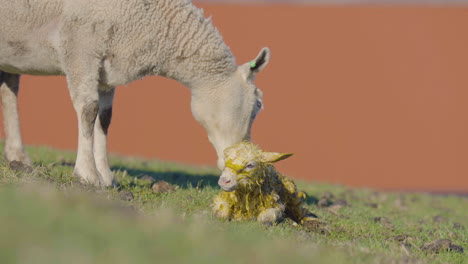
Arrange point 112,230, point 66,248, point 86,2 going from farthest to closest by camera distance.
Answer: point 86,2 < point 112,230 < point 66,248

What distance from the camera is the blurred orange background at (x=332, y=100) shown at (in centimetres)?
1473

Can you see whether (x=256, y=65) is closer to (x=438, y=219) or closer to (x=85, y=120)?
(x=85, y=120)

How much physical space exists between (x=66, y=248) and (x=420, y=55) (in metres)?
15.0

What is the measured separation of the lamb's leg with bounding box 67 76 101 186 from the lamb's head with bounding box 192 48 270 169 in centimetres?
111

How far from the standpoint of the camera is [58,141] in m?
14.6

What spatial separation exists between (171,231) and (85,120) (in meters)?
3.16

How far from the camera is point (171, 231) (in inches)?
108

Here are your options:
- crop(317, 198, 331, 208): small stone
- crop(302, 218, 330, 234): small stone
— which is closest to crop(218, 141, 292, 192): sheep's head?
crop(302, 218, 330, 234): small stone

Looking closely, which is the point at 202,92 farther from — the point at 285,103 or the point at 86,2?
the point at 285,103

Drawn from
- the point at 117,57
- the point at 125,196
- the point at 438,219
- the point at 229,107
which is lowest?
the point at 438,219

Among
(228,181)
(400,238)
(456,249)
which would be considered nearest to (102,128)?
(228,181)

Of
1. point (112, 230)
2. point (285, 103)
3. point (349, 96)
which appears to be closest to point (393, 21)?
point (349, 96)

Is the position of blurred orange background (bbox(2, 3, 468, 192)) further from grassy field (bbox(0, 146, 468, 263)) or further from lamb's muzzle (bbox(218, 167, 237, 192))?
lamb's muzzle (bbox(218, 167, 237, 192))

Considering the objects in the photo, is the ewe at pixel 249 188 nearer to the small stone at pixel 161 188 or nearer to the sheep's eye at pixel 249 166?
the sheep's eye at pixel 249 166
